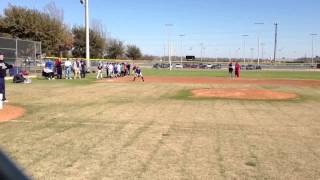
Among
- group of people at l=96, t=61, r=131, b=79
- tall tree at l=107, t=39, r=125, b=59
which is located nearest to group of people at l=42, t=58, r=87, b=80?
group of people at l=96, t=61, r=131, b=79

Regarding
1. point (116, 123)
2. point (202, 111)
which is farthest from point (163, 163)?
point (202, 111)

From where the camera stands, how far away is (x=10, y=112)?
1455 cm

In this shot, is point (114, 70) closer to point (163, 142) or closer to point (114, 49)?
point (163, 142)

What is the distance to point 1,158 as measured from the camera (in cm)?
100

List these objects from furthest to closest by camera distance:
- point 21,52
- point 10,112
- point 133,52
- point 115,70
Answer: point 133,52 → point 115,70 → point 21,52 → point 10,112

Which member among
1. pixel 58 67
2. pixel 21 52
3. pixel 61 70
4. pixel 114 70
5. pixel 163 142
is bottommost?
pixel 163 142

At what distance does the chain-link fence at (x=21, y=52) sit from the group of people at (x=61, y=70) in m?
2.37

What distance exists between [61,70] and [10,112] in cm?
2557

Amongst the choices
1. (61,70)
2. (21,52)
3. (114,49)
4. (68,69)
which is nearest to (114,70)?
(68,69)

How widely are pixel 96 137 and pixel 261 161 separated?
3.78 meters

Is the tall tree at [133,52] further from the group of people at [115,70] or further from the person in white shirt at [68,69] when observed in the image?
the person in white shirt at [68,69]

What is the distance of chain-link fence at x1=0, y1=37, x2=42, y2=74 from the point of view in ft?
122

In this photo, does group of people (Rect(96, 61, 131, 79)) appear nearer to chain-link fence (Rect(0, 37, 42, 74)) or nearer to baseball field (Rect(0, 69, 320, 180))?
chain-link fence (Rect(0, 37, 42, 74))

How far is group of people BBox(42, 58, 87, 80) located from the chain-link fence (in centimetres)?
237
